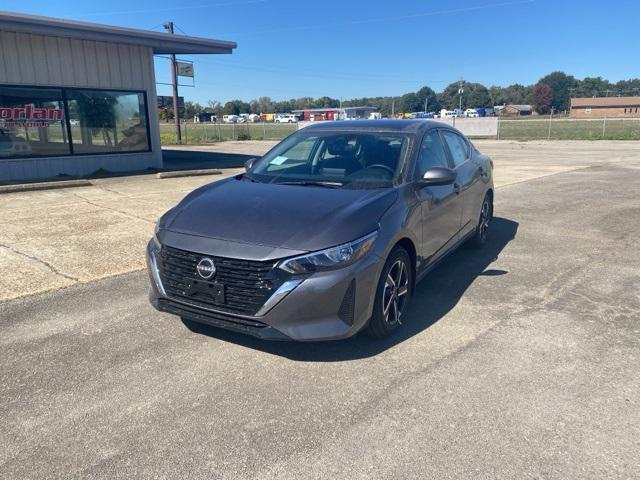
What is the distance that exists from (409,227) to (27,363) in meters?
2.93

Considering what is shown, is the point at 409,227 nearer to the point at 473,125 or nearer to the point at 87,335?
the point at 87,335

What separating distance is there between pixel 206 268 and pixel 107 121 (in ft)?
39.7

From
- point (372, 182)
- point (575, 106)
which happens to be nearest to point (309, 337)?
point (372, 182)

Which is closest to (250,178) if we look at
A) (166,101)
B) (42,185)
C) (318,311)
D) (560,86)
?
(318,311)

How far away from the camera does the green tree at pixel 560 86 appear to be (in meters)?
142

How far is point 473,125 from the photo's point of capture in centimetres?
3797

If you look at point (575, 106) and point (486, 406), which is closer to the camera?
point (486, 406)

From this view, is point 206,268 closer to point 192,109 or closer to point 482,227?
point 482,227

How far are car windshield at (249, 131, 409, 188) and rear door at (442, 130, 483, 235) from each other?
3.47 ft

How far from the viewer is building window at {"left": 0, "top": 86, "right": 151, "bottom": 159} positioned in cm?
1187

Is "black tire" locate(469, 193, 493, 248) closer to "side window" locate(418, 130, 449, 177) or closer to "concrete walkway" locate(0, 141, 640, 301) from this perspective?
"side window" locate(418, 130, 449, 177)

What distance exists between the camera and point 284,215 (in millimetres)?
3471

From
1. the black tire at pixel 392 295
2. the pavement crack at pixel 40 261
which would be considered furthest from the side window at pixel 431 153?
the pavement crack at pixel 40 261

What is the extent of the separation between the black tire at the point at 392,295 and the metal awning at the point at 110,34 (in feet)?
35.8
